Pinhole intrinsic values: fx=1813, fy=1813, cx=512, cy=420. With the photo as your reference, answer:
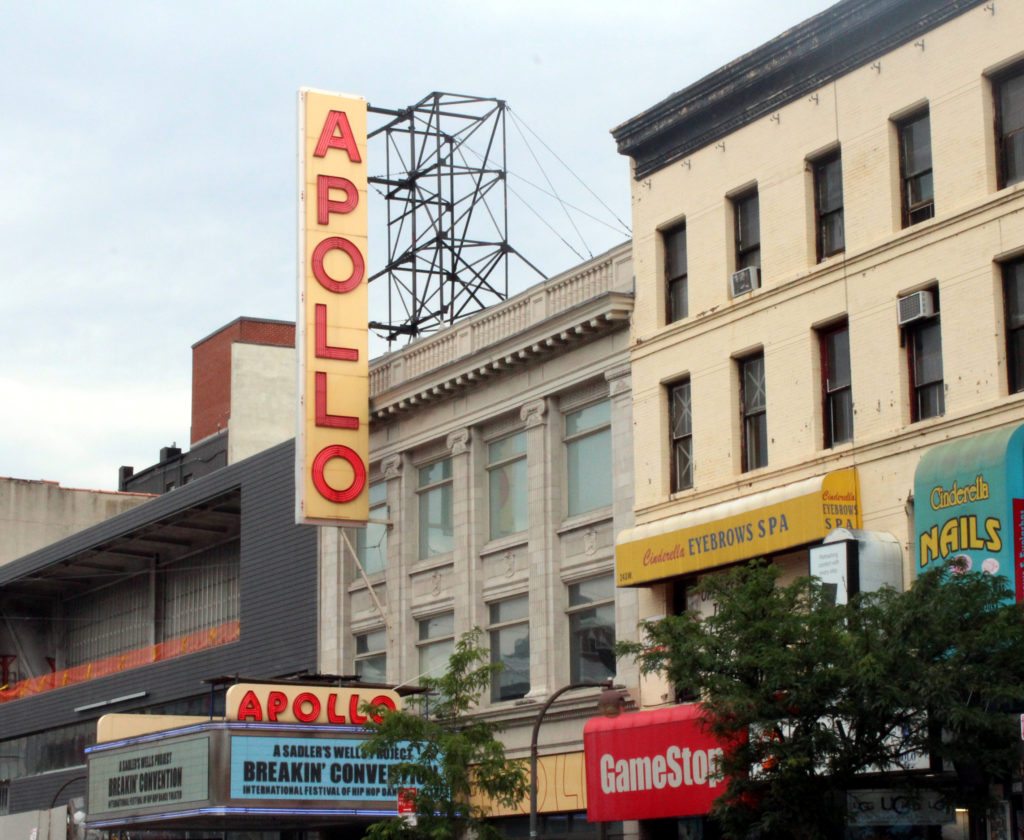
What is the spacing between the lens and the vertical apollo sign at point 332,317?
43.2 m

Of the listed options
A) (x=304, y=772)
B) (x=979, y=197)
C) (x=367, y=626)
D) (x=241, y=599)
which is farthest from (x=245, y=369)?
(x=979, y=197)

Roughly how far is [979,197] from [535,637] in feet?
48.0

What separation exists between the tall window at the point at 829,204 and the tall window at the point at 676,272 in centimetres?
388

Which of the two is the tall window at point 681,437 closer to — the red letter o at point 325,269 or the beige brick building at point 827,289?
the beige brick building at point 827,289

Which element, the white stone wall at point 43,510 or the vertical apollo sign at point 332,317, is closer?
the vertical apollo sign at point 332,317

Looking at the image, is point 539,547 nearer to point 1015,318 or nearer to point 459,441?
point 459,441

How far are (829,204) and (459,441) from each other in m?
12.7

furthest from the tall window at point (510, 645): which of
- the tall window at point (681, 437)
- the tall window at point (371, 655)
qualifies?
the tall window at point (681, 437)

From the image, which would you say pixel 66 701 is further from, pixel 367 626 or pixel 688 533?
pixel 688 533

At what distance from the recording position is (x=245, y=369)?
69062 millimetres

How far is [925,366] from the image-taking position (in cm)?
3011

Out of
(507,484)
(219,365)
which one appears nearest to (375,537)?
(507,484)

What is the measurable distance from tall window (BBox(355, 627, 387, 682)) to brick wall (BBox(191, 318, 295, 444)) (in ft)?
85.0

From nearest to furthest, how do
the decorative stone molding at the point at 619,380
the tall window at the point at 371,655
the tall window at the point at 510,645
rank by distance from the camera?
the decorative stone molding at the point at 619,380 → the tall window at the point at 510,645 → the tall window at the point at 371,655
